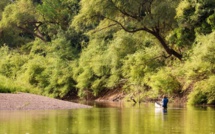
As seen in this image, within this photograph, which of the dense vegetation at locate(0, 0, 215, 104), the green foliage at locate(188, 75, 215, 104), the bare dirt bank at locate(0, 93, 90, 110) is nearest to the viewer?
the bare dirt bank at locate(0, 93, 90, 110)

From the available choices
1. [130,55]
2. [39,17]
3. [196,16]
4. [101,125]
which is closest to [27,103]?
[101,125]

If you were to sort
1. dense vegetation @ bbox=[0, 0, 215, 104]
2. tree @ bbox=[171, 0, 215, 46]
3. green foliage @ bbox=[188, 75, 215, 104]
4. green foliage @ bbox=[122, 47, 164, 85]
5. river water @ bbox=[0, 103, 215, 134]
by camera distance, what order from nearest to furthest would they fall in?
1. river water @ bbox=[0, 103, 215, 134]
2. green foliage @ bbox=[188, 75, 215, 104]
3. dense vegetation @ bbox=[0, 0, 215, 104]
4. tree @ bbox=[171, 0, 215, 46]
5. green foliage @ bbox=[122, 47, 164, 85]

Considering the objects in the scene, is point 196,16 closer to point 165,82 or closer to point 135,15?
point 135,15

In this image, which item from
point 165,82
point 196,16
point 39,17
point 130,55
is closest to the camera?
point 165,82

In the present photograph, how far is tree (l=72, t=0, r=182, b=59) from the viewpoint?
53.0m

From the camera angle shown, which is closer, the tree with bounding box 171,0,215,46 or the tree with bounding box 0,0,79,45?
the tree with bounding box 171,0,215,46

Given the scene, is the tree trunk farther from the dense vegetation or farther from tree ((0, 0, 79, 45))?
tree ((0, 0, 79, 45))

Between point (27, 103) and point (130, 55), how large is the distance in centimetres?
1876

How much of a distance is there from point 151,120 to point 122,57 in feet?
96.3

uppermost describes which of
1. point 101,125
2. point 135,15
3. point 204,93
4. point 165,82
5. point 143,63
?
point 135,15

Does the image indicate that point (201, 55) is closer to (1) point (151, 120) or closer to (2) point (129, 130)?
(1) point (151, 120)

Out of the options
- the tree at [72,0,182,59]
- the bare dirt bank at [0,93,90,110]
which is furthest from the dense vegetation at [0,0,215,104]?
the bare dirt bank at [0,93,90,110]

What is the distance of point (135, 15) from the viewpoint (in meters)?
54.6

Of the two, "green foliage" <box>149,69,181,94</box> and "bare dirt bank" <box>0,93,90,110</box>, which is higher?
"green foliage" <box>149,69,181,94</box>
